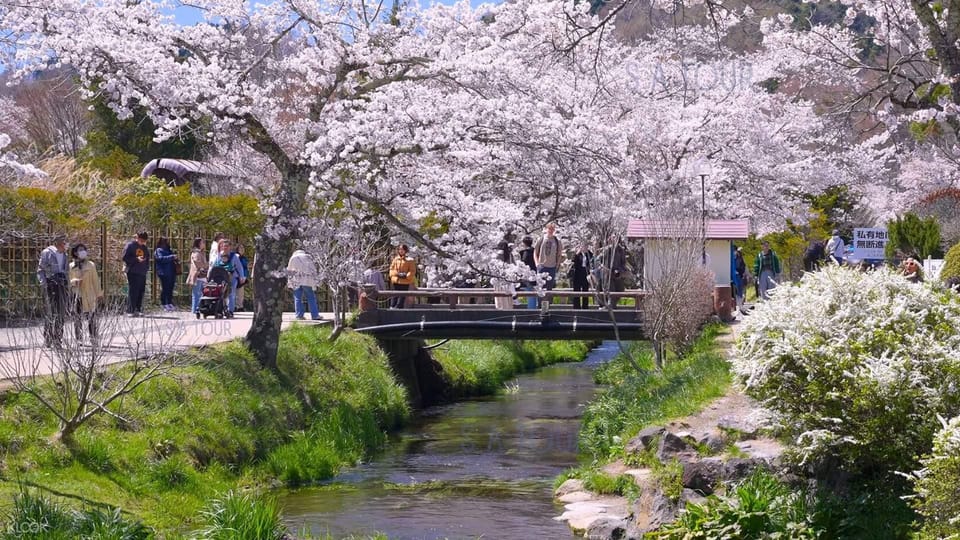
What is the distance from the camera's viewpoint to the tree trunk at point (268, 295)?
16.6 m

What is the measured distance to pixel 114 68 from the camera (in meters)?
14.8

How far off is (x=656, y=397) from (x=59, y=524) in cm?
797

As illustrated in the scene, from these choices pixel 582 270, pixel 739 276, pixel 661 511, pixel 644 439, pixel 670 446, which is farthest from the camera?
pixel 739 276

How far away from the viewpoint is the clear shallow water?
12.6m

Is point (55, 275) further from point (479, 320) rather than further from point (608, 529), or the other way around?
point (608, 529)

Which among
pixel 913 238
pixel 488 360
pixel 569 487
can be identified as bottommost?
pixel 569 487

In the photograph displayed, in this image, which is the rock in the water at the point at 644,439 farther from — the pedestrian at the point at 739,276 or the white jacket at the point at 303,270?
the pedestrian at the point at 739,276

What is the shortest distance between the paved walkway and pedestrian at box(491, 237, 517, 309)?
356cm

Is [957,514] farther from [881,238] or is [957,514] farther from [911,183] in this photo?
[911,183]

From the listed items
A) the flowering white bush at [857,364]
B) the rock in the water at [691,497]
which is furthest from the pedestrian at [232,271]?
the flowering white bush at [857,364]

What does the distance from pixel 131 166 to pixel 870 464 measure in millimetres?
30317

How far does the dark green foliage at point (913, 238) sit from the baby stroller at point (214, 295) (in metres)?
16.7

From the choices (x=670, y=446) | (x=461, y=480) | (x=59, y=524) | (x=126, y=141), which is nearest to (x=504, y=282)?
(x=461, y=480)

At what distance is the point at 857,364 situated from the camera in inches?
368
